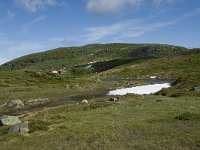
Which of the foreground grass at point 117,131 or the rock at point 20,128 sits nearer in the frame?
the foreground grass at point 117,131

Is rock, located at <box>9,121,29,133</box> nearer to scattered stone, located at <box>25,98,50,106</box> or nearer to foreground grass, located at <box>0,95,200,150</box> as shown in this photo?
foreground grass, located at <box>0,95,200,150</box>

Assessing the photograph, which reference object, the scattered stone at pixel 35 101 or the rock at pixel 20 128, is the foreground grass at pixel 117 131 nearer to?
the rock at pixel 20 128

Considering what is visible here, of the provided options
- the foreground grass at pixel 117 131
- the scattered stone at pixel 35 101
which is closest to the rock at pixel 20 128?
the foreground grass at pixel 117 131

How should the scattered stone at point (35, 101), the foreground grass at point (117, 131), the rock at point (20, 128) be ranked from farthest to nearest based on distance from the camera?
the scattered stone at point (35, 101)
the rock at point (20, 128)
the foreground grass at point (117, 131)

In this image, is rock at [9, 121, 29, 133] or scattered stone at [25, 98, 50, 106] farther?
scattered stone at [25, 98, 50, 106]

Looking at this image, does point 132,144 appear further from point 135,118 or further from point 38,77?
point 38,77

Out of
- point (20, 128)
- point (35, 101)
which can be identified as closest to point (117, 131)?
point (20, 128)

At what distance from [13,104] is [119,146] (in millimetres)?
48330

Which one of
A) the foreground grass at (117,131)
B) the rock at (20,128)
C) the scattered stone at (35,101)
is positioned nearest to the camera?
the foreground grass at (117,131)

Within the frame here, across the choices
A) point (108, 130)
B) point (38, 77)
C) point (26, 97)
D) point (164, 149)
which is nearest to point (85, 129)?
point (108, 130)

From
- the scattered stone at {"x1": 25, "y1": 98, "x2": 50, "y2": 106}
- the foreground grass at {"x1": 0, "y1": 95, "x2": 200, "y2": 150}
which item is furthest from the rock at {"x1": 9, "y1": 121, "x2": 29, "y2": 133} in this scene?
the scattered stone at {"x1": 25, "y1": 98, "x2": 50, "y2": 106}

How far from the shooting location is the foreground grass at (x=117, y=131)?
3206cm

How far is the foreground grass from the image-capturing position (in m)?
32.1

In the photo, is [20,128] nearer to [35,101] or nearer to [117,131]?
[117,131]
